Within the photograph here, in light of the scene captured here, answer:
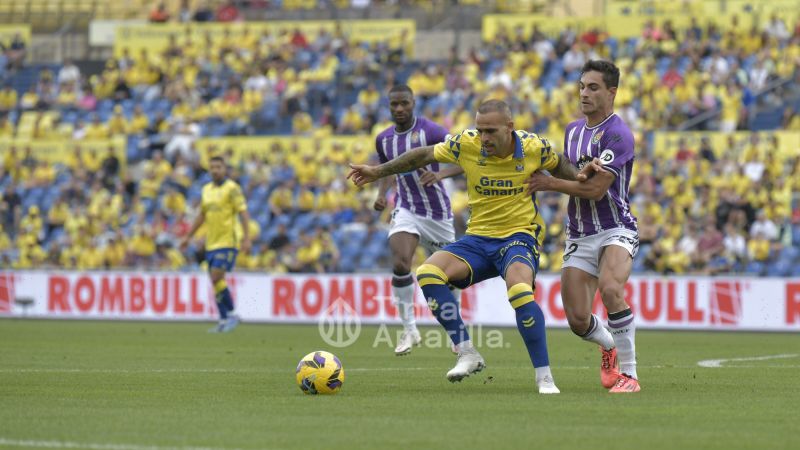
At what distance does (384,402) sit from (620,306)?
214 cm

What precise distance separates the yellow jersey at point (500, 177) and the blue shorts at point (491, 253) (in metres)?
0.07

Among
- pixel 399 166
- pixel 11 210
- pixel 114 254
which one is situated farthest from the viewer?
pixel 11 210

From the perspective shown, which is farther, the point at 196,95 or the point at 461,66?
the point at 196,95

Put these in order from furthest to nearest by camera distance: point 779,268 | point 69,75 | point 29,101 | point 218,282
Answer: point 69,75 → point 29,101 → point 779,268 → point 218,282

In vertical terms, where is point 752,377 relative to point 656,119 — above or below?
below

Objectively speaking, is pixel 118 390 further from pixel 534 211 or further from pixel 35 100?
pixel 35 100

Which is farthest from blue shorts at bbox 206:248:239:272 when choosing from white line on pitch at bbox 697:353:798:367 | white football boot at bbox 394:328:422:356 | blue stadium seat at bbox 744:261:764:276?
blue stadium seat at bbox 744:261:764:276

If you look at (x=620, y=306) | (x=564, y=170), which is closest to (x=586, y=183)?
(x=564, y=170)

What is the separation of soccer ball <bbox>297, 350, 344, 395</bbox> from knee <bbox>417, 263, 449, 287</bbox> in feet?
3.14

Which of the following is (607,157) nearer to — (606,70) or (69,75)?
(606,70)

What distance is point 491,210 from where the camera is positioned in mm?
11109

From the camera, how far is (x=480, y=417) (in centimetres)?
905

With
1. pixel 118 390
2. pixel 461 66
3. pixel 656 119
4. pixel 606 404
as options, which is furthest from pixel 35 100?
pixel 606 404

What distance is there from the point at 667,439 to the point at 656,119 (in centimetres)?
2184
